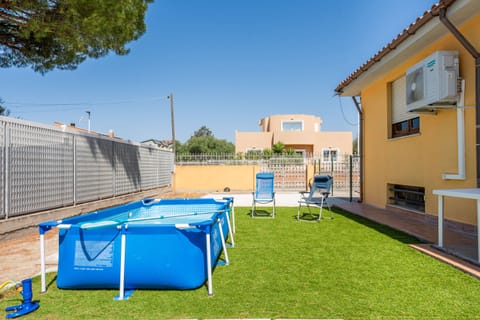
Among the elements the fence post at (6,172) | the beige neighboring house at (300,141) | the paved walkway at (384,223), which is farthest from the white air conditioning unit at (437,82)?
the beige neighboring house at (300,141)

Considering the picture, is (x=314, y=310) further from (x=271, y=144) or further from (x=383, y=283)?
(x=271, y=144)

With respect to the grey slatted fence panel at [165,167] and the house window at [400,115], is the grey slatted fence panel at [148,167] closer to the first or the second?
the grey slatted fence panel at [165,167]

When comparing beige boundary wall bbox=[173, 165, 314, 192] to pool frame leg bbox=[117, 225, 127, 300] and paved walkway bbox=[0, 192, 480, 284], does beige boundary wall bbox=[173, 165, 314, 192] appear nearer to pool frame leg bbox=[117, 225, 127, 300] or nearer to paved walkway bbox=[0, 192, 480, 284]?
paved walkway bbox=[0, 192, 480, 284]

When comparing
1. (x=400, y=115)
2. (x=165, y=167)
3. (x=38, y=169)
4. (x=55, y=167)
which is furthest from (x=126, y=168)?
(x=400, y=115)

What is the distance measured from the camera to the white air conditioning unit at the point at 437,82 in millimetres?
5660

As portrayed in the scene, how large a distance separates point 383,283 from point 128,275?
2.94 meters

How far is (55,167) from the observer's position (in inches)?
301

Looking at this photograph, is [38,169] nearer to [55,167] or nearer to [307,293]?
[55,167]

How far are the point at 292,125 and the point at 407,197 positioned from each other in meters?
28.9

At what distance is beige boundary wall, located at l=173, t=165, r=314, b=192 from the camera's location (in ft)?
59.0

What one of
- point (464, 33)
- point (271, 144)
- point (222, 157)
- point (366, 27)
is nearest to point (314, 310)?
point (464, 33)

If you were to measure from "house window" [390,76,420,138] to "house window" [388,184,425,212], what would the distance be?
1.48m

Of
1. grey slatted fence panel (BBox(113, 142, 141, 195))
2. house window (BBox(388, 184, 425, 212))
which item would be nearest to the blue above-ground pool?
house window (BBox(388, 184, 425, 212))

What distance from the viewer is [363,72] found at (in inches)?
350
